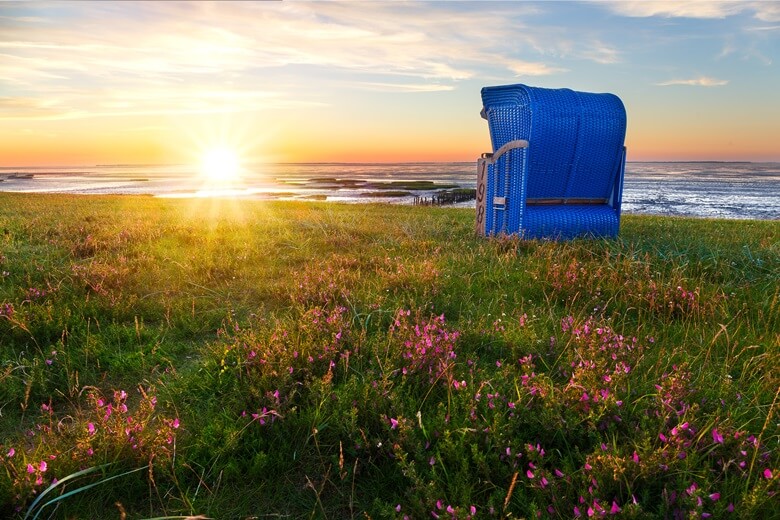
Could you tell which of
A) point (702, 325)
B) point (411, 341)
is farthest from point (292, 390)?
point (702, 325)

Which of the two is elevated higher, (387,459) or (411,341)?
(411,341)

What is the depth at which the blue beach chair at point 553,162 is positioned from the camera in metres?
8.80

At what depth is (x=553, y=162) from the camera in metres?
9.02

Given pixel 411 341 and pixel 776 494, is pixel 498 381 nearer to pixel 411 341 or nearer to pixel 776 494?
pixel 411 341

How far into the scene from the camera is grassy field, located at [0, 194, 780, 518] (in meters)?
2.18

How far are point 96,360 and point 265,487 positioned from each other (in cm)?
225

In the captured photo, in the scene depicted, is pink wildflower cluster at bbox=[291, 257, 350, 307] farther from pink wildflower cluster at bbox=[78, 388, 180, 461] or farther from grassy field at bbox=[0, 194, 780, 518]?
pink wildflower cluster at bbox=[78, 388, 180, 461]

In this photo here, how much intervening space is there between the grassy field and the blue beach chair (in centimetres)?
343

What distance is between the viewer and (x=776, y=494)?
6.79 ft

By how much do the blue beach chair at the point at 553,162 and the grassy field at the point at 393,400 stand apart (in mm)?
3434

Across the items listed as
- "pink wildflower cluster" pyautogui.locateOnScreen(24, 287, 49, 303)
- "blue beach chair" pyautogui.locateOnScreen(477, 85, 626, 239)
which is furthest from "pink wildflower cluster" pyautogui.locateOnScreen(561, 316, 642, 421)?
"blue beach chair" pyautogui.locateOnScreen(477, 85, 626, 239)

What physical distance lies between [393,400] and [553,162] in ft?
24.7

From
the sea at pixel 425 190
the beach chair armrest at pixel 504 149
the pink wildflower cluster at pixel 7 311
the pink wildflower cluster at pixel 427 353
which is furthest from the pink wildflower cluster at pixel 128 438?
the sea at pixel 425 190

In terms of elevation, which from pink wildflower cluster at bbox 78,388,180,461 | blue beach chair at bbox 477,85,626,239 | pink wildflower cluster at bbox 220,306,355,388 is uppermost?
blue beach chair at bbox 477,85,626,239
